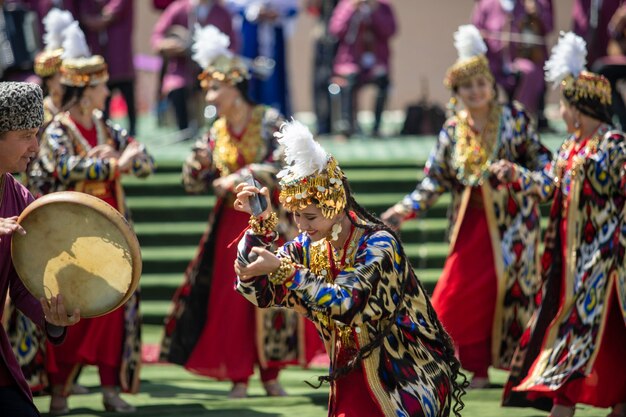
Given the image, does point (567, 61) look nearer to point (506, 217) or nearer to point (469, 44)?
→ point (469, 44)

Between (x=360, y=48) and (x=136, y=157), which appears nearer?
Answer: (x=136, y=157)

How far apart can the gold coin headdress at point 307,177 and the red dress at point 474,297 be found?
2.97 m

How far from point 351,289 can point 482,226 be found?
10.3ft

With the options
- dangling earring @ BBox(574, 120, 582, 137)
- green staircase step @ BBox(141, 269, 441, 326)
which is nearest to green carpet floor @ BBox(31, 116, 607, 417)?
green staircase step @ BBox(141, 269, 441, 326)

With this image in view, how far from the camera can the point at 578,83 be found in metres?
6.86

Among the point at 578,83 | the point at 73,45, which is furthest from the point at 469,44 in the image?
the point at 73,45

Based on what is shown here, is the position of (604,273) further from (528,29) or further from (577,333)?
(528,29)

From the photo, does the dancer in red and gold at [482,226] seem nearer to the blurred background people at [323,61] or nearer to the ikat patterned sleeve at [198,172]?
the ikat patterned sleeve at [198,172]

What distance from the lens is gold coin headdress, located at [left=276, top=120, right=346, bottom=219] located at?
16.5 ft

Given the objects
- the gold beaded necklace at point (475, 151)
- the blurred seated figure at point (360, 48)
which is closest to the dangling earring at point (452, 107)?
the gold beaded necklace at point (475, 151)

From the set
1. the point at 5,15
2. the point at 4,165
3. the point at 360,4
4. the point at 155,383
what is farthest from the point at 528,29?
the point at 4,165

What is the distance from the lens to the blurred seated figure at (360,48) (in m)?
14.3

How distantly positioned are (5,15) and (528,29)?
5.01 m

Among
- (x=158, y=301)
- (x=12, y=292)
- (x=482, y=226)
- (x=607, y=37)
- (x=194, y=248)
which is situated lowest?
(x=158, y=301)
